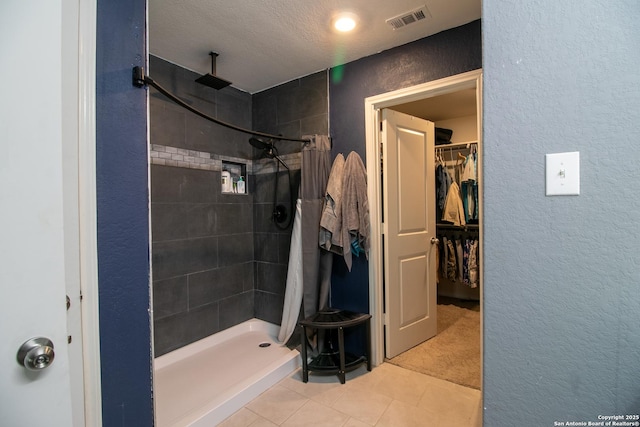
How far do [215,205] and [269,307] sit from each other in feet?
3.85

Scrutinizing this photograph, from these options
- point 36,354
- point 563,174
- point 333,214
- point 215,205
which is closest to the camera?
point 36,354

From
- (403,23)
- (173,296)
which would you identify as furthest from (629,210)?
(173,296)

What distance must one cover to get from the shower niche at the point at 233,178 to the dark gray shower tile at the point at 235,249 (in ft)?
1.51

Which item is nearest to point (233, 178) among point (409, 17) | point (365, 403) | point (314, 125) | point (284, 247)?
point (284, 247)

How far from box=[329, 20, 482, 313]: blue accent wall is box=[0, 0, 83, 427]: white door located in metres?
1.87

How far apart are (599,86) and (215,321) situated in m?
2.88

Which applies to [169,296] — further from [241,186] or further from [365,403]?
[365,403]

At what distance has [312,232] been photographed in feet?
7.30

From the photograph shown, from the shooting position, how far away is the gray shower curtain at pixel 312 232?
221 cm

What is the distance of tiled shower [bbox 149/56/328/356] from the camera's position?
221cm

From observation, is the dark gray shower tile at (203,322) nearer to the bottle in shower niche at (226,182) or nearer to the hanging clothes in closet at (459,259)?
the bottle in shower niche at (226,182)

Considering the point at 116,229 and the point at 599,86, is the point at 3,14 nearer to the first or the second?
the point at 116,229

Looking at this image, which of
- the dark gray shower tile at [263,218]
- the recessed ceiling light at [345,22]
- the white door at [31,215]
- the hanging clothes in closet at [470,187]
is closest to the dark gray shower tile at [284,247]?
the dark gray shower tile at [263,218]

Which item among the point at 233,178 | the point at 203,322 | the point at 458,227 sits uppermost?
the point at 233,178
